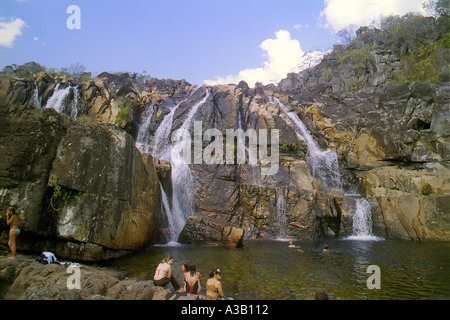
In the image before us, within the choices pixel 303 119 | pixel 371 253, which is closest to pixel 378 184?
pixel 371 253

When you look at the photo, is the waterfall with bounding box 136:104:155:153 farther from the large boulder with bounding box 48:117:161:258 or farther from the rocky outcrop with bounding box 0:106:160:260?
the rocky outcrop with bounding box 0:106:160:260

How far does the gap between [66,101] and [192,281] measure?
78.6 feet

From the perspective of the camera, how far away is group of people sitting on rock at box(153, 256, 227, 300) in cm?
729

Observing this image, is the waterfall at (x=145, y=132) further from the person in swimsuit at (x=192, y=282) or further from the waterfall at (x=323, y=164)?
the person in swimsuit at (x=192, y=282)

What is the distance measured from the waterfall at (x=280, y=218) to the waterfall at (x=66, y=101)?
1965 centimetres

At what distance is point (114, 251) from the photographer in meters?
11.7

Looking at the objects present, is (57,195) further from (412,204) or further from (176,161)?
(412,204)

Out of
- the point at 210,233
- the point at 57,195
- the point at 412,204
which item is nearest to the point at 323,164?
the point at 412,204

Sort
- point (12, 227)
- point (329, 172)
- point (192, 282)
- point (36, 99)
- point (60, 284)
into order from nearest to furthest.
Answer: point (60, 284) < point (192, 282) < point (12, 227) < point (329, 172) < point (36, 99)

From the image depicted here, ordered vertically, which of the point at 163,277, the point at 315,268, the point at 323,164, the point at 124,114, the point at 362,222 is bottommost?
the point at 315,268

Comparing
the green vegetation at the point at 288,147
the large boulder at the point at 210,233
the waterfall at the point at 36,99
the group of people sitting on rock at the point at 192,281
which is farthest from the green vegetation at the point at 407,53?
the waterfall at the point at 36,99

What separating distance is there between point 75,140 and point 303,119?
24.2 metres

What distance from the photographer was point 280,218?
18984mm

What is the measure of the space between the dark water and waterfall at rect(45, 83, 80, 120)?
1756 centimetres
